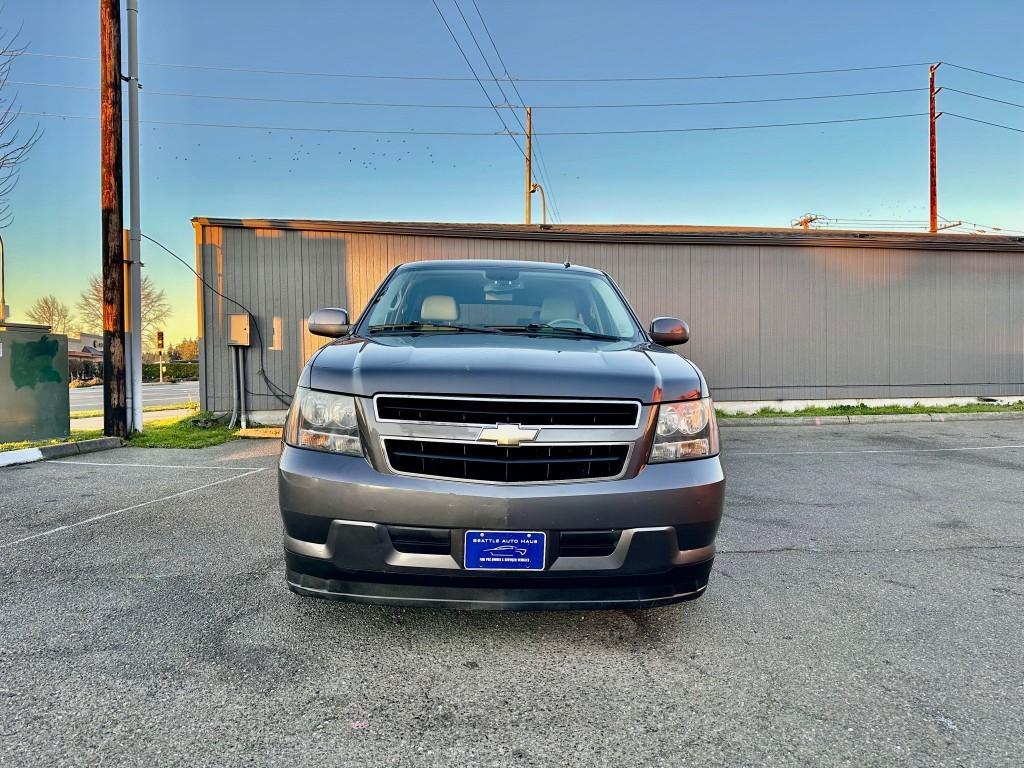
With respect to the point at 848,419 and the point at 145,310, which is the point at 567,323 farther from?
the point at 145,310

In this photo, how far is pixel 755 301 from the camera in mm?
12406

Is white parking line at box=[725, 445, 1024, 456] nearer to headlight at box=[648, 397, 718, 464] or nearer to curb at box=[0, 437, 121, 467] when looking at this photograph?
headlight at box=[648, 397, 718, 464]

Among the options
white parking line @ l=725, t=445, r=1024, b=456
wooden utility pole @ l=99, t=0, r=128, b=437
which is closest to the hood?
white parking line @ l=725, t=445, r=1024, b=456

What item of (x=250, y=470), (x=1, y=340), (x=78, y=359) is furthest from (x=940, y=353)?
(x=78, y=359)

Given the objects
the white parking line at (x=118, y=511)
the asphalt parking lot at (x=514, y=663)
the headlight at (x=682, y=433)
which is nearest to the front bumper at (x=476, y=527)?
the headlight at (x=682, y=433)

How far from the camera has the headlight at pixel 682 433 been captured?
2475 millimetres

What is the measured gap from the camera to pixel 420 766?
5.90 ft

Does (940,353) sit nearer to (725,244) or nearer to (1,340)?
(725,244)

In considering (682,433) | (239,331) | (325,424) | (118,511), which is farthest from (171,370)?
(682,433)

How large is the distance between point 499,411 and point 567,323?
4.72 ft

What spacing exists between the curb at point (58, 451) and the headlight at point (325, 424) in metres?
6.49

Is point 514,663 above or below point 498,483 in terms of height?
below

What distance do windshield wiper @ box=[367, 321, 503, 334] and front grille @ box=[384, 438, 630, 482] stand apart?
1098mm

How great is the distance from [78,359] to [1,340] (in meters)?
53.2
